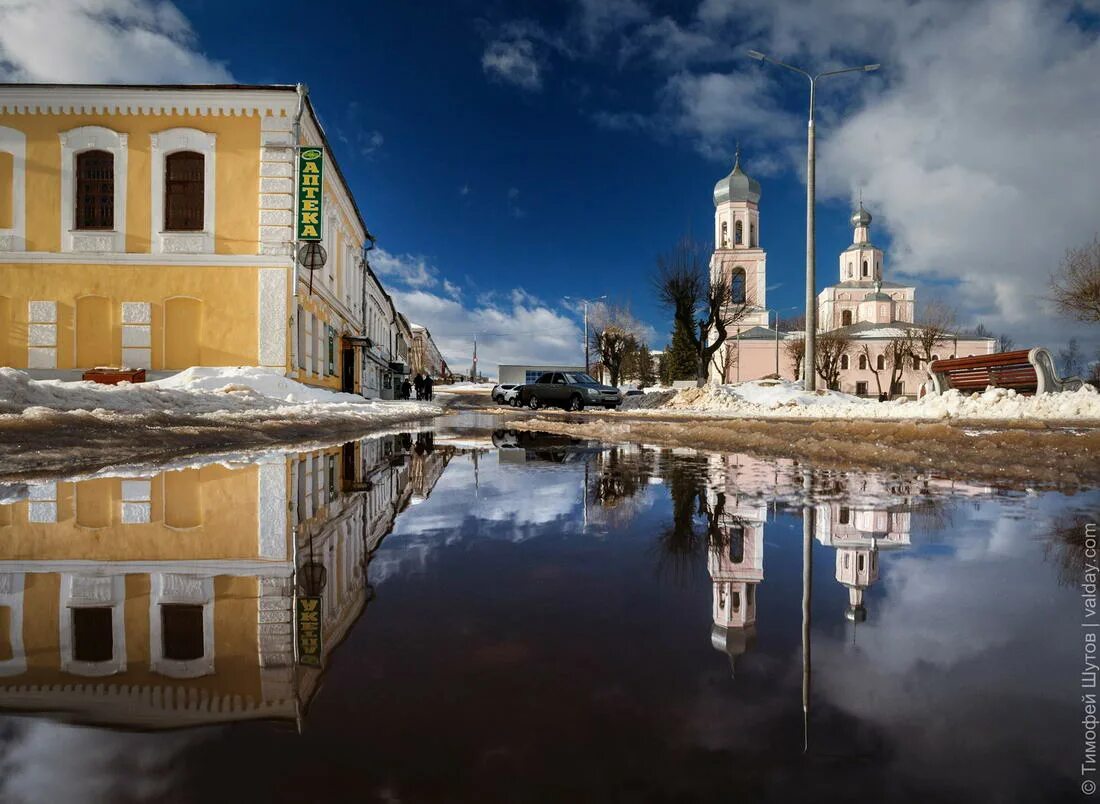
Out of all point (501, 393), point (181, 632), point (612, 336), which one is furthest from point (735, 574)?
point (612, 336)

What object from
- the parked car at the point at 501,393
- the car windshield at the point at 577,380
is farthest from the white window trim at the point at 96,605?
the parked car at the point at 501,393

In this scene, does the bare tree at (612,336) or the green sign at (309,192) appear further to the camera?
the bare tree at (612,336)

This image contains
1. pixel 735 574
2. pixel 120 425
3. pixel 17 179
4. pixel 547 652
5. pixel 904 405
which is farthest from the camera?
pixel 17 179

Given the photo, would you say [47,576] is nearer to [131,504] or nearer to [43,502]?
[131,504]

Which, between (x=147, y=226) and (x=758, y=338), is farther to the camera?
(x=758, y=338)

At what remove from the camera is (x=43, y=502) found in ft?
9.73

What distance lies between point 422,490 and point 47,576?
2.07 metres

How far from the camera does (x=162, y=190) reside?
1920 centimetres

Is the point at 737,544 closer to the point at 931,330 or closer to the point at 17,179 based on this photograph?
the point at 17,179

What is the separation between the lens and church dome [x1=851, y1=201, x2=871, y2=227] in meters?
74.1

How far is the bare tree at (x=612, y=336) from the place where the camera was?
61.2m

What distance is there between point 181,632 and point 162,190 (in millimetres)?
22722

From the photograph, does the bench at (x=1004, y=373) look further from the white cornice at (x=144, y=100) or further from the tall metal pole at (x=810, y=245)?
the white cornice at (x=144, y=100)

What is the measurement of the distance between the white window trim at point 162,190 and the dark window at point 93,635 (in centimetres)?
2098
